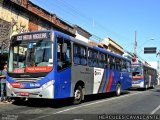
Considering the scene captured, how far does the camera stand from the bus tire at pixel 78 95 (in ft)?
54.1

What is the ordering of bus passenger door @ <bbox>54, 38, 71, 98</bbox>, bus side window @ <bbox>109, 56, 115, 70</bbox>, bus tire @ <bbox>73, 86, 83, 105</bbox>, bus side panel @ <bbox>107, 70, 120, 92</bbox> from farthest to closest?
bus side panel @ <bbox>107, 70, 120, 92</bbox> < bus side window @ <bbox>109, 56, 115, 70</bbox> < bus tire @ <bbox>73, 86, 83, 105</bbox> < bus passenger door @ <bbox>54, 38, 71, 98</bbox>

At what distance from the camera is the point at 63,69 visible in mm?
15133

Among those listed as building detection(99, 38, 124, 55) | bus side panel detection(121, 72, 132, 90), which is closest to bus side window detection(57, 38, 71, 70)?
bus side panel detection(121, 72, 132, 90)

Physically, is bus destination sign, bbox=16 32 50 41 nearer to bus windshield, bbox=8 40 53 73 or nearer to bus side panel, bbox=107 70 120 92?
bus windshield, bbox=8 40 53 73

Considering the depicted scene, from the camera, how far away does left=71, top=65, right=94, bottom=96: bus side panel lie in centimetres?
1621

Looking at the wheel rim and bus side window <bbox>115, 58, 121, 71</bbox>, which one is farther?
bus side window <bbox>115, 58, 121, 71</bbox>

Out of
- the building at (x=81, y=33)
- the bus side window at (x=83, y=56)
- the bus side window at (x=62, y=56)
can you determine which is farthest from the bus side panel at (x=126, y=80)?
the building at (x=81, y=33)

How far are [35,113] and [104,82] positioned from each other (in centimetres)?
854

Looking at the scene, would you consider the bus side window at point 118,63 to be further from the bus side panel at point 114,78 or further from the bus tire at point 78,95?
the bus tire at point 78,95

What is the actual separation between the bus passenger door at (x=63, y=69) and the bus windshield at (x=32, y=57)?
46 cm

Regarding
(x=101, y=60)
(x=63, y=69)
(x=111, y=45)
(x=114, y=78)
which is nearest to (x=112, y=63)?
(x=114, y=78)

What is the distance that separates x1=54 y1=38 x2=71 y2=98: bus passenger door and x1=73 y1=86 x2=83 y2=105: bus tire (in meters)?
0.96

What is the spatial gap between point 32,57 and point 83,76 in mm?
3625

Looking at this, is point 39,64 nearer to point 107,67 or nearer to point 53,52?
point 53,52
